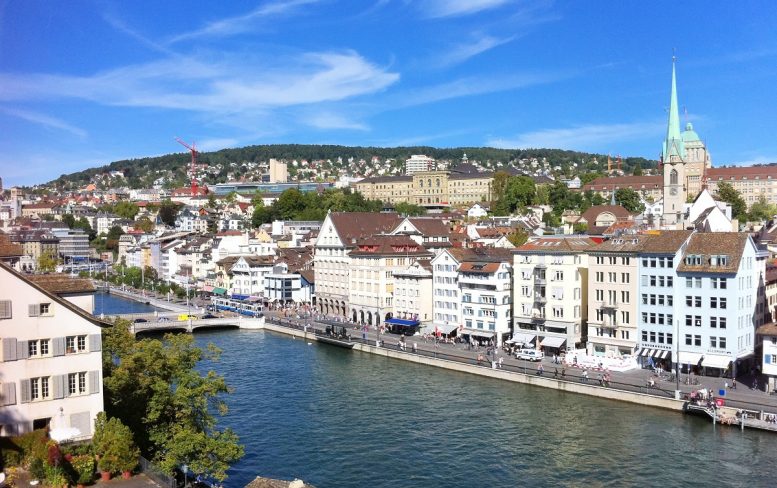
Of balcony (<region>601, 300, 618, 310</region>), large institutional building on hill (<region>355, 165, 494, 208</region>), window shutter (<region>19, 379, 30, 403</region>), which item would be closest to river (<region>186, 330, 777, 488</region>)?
balcony (<region>601, 300, 618, 310</region>)

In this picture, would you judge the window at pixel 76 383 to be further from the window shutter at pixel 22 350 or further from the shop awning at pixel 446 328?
the shop awning at pixel 446 328

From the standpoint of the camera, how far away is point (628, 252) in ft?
187

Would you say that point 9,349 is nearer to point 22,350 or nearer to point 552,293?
point 22,350

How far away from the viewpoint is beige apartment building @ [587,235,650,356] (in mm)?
57125

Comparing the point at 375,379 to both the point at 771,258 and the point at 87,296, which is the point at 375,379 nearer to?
the point at 87,296

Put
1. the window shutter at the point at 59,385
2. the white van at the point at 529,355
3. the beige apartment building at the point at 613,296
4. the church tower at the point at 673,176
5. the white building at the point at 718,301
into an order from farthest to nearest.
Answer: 1. the church tower at the point at 673,176
2. the white van at the point at 529,355
3. the beige apartment building at the point at 613,296
4. the white building at the point at 718,301
5. the window shutter at the point at 59,385

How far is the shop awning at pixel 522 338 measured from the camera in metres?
63.5

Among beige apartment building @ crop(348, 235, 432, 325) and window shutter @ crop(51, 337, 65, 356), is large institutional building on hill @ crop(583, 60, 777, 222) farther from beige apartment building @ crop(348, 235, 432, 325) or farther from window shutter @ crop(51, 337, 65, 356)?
window shutter @ crop(51, 337, 65, 356)

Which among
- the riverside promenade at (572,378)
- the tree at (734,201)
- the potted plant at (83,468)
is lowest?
the riverside promenade at (572,378)

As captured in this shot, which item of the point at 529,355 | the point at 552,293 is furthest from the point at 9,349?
the point at 552,293

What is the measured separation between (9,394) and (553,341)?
44.9 metres

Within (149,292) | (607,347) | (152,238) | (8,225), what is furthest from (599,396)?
(8,225)

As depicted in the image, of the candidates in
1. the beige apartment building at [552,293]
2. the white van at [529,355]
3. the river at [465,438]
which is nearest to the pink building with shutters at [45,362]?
the river at [465,438]

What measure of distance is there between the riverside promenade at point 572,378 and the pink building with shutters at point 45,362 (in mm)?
33808
